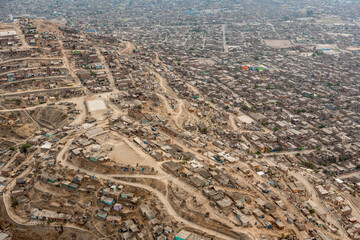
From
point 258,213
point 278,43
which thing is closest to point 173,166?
point 258,213

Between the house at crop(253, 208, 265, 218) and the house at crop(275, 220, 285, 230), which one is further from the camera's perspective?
the house at crop(253, 208, 265, 218)

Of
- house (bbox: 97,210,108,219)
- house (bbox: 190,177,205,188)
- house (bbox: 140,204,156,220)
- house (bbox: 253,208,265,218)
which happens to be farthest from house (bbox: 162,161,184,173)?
house (bbox: 253,208,265,218)

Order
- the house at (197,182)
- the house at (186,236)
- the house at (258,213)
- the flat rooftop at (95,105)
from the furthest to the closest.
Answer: the flat rooftop at (95,105) → the house at (197,182) → the house at (258,213) → the house at (186,236)

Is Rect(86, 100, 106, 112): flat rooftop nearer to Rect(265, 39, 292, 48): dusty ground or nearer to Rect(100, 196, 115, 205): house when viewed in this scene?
Rect(100, 196, 115, 205): house

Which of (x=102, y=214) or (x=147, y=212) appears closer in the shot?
(x=147, y=212)

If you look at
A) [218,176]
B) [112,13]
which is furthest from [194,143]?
[112,13]

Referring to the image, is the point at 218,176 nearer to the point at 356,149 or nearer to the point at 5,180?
the point at 5,180

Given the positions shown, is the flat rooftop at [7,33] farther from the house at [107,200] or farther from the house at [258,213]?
the house at [258,213]

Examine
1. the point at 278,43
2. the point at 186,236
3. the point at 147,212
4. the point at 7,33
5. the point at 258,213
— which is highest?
the point at 7,33

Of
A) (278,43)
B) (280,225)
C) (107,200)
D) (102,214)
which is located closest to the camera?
(280,225)

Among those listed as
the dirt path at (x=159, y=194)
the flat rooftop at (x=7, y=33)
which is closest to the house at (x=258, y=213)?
the dirt path at (x=159, y=194)

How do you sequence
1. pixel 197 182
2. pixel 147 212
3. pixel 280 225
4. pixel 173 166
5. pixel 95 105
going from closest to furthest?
pixel 280 225, pixel 147 212, pixel 197 182, pixel 173 166, pixel 95 105

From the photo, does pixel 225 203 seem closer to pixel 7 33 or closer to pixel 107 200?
pixel 107 200
